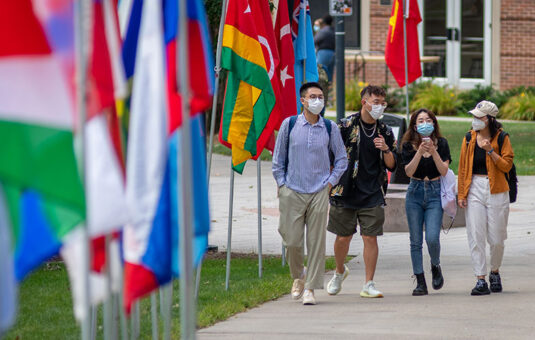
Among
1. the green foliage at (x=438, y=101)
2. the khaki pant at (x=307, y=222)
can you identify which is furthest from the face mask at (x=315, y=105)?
the green foliage at (x=438, y=101)

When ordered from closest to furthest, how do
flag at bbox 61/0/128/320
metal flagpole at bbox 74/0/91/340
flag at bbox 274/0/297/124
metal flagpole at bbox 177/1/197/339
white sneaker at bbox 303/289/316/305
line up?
1. metal flagpole at bbox 74/0/91/340
2. flag at bbox 61/0/128/320
3. metal flagpole at bbox 177/1/197/339
4. white sneaker at bbox 303/289/316/305
5. flag at bbox 274/0/297/124

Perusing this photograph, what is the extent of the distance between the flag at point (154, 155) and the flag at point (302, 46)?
258 inches

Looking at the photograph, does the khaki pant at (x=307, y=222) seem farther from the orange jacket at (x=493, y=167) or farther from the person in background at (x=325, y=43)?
the person in background at (x=325, y=43)

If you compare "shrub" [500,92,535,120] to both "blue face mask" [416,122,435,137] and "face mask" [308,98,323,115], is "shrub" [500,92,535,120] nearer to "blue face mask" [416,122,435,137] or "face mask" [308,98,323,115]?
"blue face mask" [416,122,435,137]

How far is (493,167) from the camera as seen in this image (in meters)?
10.1

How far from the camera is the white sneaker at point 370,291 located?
9.90m

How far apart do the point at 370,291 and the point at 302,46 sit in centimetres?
316

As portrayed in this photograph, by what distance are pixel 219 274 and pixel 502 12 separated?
2123cm

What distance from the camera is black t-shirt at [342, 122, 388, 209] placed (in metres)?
10.1

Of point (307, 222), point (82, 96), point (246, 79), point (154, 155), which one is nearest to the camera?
point (82, 96)

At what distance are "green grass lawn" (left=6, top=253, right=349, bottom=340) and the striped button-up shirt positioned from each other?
1.09 metres

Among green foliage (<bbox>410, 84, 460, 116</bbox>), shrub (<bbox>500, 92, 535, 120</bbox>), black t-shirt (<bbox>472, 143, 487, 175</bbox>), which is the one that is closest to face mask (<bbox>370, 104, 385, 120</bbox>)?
black t-shirt (<bbox>472, 143, 487, 175</bbox>)

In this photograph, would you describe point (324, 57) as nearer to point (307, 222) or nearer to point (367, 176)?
point (367, 176)

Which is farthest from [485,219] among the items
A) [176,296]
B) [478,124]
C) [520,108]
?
[520,108]
